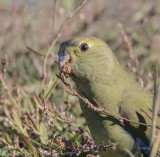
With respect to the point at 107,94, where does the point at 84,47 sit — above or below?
above

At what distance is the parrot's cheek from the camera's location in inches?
89.3

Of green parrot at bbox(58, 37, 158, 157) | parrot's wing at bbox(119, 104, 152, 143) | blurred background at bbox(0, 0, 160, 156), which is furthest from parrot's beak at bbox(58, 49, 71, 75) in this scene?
parrot's wing at bbox(119, 104, 152, 143)

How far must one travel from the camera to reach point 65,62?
2.29m

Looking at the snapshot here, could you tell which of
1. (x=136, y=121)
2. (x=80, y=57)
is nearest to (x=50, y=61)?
(x=80, y=57)

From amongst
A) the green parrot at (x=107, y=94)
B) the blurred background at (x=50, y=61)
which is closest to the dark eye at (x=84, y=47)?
the green parrot at (x=107, y=94)

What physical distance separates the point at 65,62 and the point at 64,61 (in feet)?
0.04

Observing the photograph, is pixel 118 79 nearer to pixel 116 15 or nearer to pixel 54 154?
pixel 54 154

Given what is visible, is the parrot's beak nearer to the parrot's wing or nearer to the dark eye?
the dark eye

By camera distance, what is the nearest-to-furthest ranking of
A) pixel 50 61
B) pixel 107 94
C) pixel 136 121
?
pixel 136 121 < pixel 107 94 < pixel 50 61

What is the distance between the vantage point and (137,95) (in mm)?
2320

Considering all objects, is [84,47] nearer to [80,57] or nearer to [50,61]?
[80,57]

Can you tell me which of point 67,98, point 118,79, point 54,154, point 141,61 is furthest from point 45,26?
point 54,154

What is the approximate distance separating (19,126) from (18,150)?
0.20m

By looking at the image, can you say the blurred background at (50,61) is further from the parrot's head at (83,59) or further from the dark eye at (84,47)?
the dark eye at (84,47)
